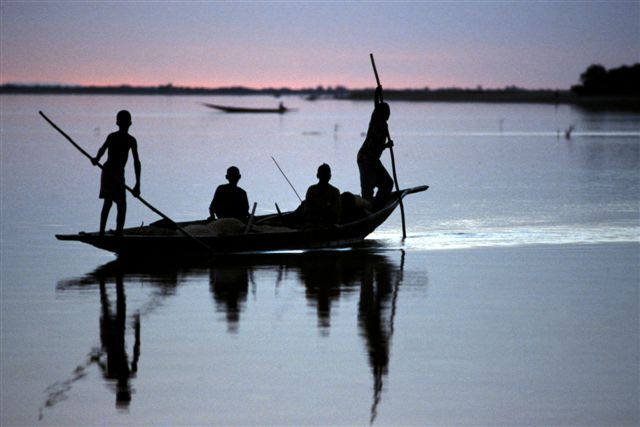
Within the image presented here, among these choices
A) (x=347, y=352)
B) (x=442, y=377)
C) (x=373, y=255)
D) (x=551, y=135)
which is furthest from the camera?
(x=551, y=135)

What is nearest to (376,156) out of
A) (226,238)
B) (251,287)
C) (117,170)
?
(226,238)

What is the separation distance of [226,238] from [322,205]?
150cm

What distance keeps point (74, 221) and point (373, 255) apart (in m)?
5.91

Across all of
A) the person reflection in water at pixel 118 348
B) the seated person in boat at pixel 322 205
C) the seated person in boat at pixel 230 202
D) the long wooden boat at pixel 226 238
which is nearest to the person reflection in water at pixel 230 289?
the long wooden boat at pixel 226 238

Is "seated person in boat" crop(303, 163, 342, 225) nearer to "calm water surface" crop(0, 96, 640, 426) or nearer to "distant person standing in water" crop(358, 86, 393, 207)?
"calm water surface" crop(0, 96, 640, 426)

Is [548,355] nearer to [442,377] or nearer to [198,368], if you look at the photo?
[442,377]

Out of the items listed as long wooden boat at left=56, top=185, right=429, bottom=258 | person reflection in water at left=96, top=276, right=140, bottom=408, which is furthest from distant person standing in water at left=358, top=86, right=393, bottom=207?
person reflection in water at left=96, top=276, right=140, bottom=408

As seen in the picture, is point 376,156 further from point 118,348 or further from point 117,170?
point 118,348

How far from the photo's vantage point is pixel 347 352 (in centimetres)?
923

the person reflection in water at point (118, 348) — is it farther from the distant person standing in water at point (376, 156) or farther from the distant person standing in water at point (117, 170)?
the distant person standing in water at point (376, 156)

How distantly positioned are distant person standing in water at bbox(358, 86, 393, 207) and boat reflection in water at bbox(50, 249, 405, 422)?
188 centimetres

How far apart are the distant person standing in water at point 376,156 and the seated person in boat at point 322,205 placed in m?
1.63

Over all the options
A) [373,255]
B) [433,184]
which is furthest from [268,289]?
[433,184]

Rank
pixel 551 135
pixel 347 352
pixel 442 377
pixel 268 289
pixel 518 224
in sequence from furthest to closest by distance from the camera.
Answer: pixel 551 135 → pixel 518 224 → pixel 268 289 → pixel 347 352 → pixel 442 377
